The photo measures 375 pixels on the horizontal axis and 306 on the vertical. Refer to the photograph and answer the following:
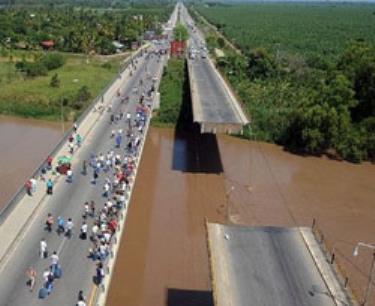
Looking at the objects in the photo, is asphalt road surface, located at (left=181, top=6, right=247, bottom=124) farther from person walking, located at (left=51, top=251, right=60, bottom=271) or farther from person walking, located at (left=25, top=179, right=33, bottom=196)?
person walking, located at (left=51, top=251, right=60, bottom=271)

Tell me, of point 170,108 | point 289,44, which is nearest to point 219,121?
point 170,108

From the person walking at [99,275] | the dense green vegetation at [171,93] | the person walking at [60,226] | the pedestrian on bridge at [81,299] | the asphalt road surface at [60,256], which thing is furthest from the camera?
the dense green vegetation at [171,93]

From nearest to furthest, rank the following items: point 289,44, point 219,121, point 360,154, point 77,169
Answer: point 77,169 → point 219,121 → point 360,154 → point 289,44

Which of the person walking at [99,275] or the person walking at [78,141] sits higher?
the person walking at [99,275]

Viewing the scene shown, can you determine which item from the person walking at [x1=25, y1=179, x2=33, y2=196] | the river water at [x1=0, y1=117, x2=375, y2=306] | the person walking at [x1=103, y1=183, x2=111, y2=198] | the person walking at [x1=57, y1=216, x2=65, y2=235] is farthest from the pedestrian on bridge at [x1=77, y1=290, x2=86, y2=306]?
the person walking at [x1=25, y1=179, x2=33, y2=196]

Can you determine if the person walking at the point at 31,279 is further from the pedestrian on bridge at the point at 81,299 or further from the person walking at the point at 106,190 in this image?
the person walking at the point at 106,190

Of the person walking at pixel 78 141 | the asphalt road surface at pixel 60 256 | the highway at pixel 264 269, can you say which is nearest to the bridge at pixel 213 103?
the person walking at pixel 78 141

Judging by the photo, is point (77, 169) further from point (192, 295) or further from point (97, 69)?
point (97, 69)
